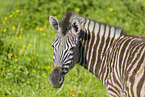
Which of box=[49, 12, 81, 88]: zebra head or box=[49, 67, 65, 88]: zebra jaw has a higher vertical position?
box=[49, 12, 81, 88]: zebra head

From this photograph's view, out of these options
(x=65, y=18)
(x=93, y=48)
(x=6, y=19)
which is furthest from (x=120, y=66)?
(x=6, y=19)

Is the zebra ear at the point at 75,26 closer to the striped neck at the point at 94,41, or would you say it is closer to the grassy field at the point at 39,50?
the striped neck at the point at 94,41

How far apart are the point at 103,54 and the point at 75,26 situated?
2.75 ft

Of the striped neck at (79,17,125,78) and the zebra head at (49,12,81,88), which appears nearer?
the zebra head at (49,12,81,88)

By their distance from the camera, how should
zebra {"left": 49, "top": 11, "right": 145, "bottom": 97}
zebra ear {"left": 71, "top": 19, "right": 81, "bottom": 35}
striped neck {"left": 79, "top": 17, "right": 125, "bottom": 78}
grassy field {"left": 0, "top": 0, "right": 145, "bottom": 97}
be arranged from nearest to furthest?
zebra {"left": 49, "top": 11, "right": 145, "bottom": 97} → zebra ear {"left": 71, "top": 19, "right": 81, "bottom": 35} → striped neck {"left": 79, "top": 17, "right": 125, "bottom": 78} → grassy field {"left": 0, "top": 0, "right": 145, "bottom": 97}

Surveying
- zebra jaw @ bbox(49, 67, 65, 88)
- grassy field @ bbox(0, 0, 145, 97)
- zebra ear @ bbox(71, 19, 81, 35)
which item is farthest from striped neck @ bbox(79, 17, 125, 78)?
zebra jaw @ bbox(49, 67, 65, 88)

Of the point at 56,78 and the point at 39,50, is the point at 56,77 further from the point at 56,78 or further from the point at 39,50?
the point at 39,50

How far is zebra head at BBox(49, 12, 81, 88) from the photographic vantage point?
4.31 meters

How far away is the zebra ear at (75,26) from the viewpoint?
14.5 ft

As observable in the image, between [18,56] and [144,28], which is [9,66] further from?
[144,28]

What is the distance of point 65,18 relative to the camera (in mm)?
4605

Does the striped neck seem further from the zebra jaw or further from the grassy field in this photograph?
the zebra jaw

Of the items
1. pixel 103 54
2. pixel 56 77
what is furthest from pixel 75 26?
pixel 56 77

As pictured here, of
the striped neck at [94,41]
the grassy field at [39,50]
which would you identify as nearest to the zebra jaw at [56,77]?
the striped neck at [94,41]
